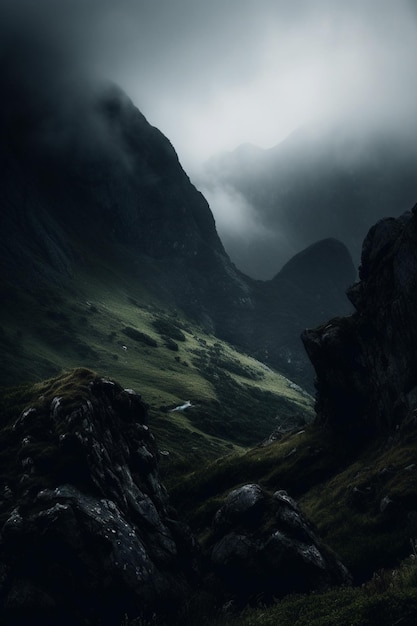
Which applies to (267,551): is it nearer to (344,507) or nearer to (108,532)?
(108,532)

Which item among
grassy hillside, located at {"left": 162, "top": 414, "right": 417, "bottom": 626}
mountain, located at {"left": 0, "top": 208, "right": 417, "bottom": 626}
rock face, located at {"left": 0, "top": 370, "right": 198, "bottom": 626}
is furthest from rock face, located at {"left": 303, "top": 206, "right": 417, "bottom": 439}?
rock face, located at {"left": 0, "top": 370, "right": 198, "bottom": 626}

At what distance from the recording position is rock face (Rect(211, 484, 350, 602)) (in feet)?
85.8

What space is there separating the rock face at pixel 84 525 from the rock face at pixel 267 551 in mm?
2342

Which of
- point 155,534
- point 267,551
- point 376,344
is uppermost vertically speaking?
point 376,344

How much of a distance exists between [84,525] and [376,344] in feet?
152

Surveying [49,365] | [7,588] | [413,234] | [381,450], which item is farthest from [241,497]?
[49,365]

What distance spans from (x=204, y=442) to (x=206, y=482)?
297 feet

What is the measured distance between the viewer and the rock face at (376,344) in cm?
5606

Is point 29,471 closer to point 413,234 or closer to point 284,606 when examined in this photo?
point 284,606

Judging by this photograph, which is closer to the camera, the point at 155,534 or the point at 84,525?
the point at 84,525

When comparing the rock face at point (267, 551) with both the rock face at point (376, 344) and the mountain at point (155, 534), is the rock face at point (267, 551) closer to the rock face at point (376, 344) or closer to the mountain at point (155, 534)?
the mountain at point (155, 534)

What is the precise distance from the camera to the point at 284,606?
2131cm

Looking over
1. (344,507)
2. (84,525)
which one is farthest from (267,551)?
(344,507)

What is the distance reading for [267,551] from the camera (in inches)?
1084
